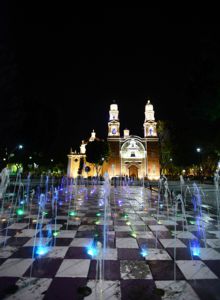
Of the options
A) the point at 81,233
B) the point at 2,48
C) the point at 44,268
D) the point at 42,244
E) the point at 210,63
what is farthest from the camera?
the point at 2,48

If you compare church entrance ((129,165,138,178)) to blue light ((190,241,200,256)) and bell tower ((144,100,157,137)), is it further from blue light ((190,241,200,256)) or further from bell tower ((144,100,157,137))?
blue light ((190,241,200,256))

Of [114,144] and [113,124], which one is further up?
[113,124]

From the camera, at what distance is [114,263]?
11.9 ft

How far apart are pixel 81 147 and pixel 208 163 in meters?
48.9

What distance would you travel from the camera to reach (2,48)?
21.0 m

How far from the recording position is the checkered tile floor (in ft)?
9.00

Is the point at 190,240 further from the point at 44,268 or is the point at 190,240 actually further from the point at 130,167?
the point at 130,167

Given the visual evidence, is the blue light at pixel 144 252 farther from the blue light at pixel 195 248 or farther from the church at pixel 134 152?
the church at pixel 134 152

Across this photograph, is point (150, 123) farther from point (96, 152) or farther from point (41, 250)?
point (41, 250)

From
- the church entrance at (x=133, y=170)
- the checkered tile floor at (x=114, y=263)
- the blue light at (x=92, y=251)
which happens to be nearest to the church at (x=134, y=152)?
the church entrance at (x=133, y=170)

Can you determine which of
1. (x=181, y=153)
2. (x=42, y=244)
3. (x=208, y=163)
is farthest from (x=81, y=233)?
(x=208, y=163)

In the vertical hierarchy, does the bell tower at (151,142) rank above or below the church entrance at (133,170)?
above

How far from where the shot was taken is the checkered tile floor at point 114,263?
2.74 m

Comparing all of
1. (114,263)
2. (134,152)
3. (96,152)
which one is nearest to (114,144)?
(134,152)
